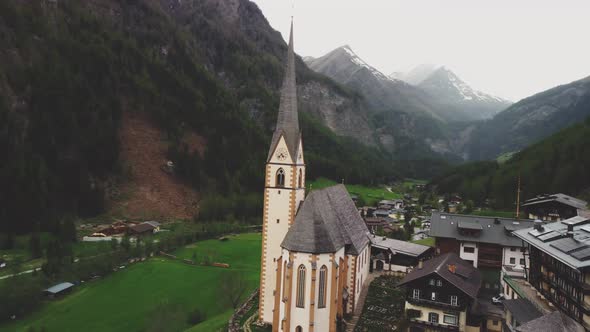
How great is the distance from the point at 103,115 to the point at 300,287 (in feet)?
343

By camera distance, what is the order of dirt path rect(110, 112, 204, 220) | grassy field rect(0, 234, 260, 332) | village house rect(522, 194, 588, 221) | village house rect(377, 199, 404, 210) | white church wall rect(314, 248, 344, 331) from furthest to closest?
1. village house rect(377, 199, 404, 210)
2. dirt path rect(110, 112, 204, 220)
3. village house rect(522, 194, 588, 221)
4. grassy field rect(0, 234, 260, 332)
5. white church wall rect(314, 248, 344, 331)

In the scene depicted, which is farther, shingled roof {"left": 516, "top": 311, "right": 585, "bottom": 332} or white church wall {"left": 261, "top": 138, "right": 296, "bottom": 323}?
white church wall {"left": 261, "top": 138, "right": 296, "bottom": 323}

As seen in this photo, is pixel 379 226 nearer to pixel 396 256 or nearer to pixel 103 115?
pixel 396 256

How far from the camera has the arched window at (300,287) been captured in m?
33.1

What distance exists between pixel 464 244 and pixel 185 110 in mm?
114082

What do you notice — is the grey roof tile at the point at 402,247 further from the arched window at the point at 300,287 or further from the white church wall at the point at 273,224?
the arched window at the point at 300,287

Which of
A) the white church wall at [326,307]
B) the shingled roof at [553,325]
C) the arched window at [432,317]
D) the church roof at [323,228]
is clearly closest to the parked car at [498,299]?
the arched window at [432,317]

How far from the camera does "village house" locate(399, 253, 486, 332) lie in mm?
35312

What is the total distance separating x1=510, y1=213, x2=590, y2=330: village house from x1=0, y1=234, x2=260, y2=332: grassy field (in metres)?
28.7

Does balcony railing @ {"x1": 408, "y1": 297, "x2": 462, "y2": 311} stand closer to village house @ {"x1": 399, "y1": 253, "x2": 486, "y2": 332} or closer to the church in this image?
village house @ {"x1": 399, "y1": 253, "x2": 486, "y2": 332}

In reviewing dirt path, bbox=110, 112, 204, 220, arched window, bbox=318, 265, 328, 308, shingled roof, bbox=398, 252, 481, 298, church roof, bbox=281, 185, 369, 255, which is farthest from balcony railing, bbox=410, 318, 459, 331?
dirt path, bbox=110, 112, 204, 220

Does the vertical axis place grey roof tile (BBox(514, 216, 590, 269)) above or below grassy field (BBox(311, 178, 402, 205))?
above

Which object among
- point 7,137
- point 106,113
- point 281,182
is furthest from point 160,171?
point 281,182

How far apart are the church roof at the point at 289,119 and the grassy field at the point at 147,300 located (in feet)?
61.4
